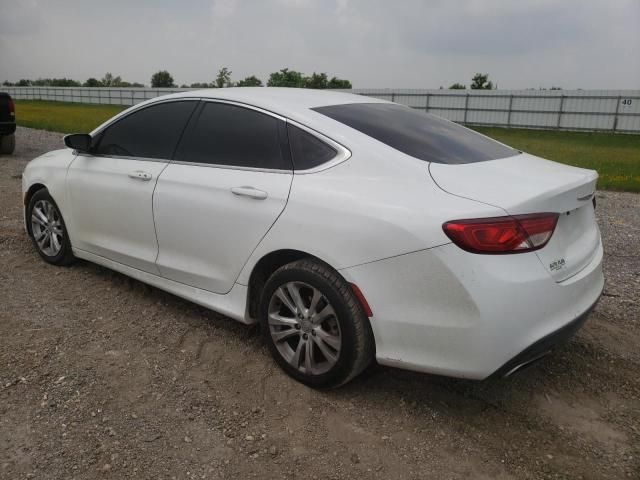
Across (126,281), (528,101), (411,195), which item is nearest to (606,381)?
(411,195)

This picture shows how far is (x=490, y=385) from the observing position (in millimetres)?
3109

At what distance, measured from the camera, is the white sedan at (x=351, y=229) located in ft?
7.92

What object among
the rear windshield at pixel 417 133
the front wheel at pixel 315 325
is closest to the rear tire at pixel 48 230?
the front wheel at pixel 315 325

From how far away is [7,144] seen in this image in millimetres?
12227

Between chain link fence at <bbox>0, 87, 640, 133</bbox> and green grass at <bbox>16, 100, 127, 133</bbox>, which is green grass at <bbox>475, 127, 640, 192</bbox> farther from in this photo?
green grass at <bbox>16, 100, 127, 133</bbox>

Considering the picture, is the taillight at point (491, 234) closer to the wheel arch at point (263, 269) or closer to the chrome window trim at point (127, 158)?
the wheel arch at point (263, 269)

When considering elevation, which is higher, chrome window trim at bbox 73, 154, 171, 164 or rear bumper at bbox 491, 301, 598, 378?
chrome window trim at bbox 73, 154, 171, 164

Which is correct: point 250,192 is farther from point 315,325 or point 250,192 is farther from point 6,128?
point 6,128

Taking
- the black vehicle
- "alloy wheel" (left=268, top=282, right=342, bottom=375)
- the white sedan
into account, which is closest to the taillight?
the white sedan

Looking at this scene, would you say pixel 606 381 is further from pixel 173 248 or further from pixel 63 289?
pixel 63 289

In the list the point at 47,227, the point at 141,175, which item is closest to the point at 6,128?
the point at 47,227

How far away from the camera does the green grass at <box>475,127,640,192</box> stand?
10.6 metres

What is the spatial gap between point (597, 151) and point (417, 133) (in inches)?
691

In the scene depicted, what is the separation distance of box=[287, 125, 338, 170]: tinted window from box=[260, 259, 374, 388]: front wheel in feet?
1.75
